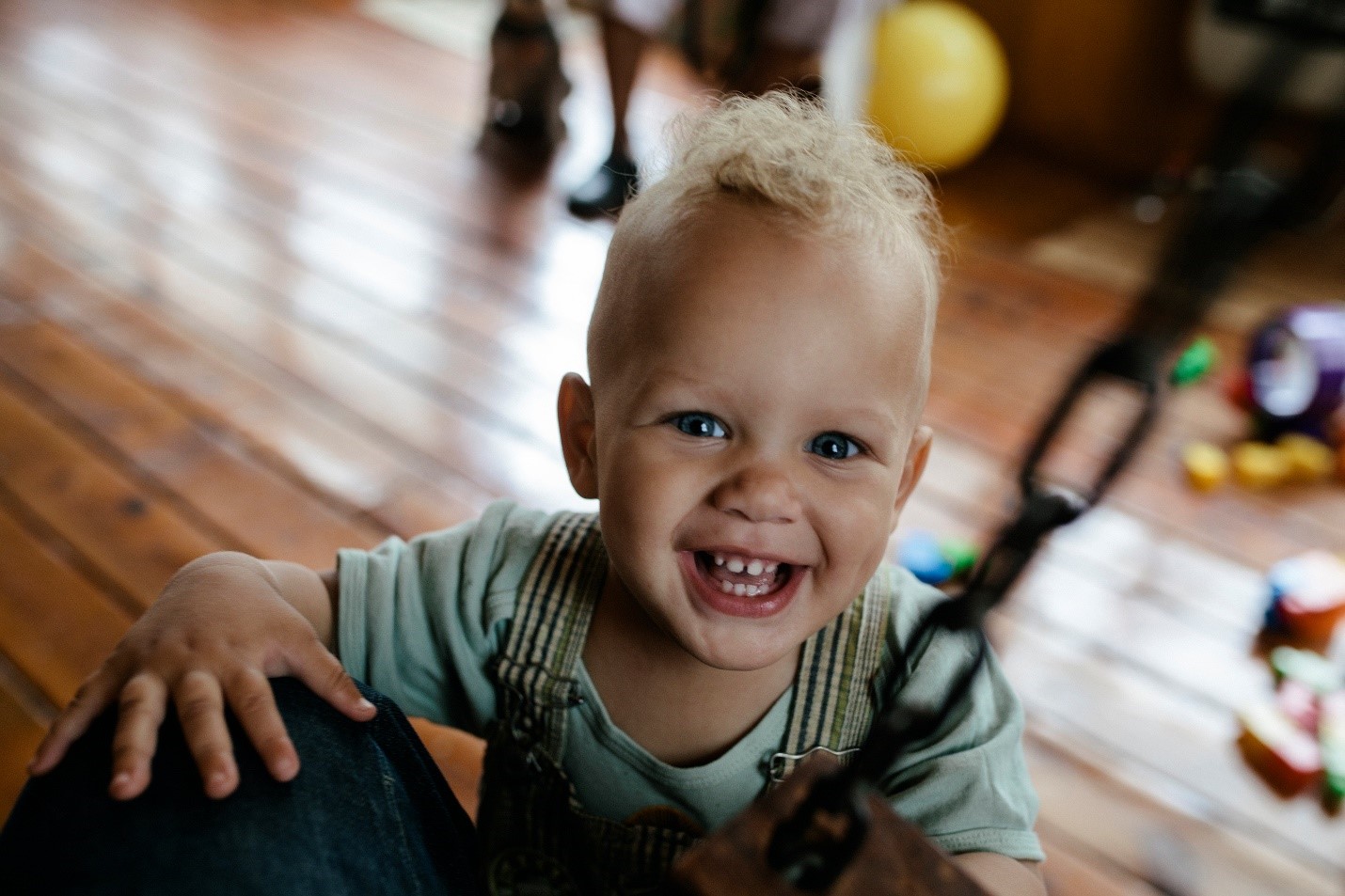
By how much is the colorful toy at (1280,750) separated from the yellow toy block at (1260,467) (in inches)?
21.6

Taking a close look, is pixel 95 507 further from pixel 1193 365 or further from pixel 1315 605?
pixel 1193 365

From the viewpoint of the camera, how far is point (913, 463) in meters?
0.74

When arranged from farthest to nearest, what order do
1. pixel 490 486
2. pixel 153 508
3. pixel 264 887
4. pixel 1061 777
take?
pixel 490 486, pixel 153 508, pixel 1061 777, pixel 264 887

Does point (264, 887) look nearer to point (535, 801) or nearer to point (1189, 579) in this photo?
point (535, 801)

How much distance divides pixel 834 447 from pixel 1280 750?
2.82ft

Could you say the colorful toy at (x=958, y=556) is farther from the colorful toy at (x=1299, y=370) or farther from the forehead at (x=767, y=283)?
the forehead at (x=767, y=283)

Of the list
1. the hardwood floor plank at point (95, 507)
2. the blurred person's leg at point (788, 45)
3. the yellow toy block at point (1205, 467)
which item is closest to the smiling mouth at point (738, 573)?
the hardwood floor plank at point (95, 507)

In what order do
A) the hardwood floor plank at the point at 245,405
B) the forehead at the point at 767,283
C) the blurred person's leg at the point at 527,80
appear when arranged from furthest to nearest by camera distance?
the blurred person's leg at the point at 527,80
the hardwood floor plank at the point at 245,405
the forehead at the point at 767,283

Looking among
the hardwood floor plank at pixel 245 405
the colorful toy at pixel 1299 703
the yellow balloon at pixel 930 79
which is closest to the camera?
the colorful toy at pixel 1299 703

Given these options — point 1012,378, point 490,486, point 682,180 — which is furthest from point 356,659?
point 1012,378

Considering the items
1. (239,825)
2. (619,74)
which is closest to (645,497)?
(239,825)

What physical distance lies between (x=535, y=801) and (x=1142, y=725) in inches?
31.6

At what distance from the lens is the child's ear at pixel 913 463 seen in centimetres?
71

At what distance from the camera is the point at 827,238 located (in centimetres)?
61
